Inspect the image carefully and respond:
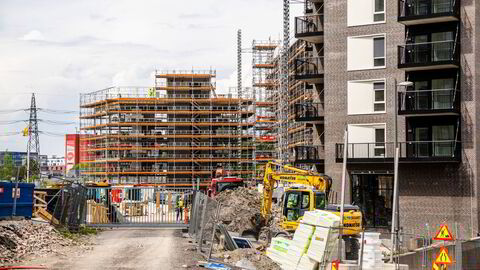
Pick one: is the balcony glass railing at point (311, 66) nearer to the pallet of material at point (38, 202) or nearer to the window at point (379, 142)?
the window at point (379, 142)

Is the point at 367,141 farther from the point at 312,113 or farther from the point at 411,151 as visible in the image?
the point at 312,113

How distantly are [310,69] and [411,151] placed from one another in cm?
1061

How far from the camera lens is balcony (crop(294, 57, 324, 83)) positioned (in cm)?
4769

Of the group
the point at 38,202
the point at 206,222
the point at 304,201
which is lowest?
the point at 38,202

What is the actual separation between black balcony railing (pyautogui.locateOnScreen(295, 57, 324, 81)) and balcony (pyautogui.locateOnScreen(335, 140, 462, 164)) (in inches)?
243

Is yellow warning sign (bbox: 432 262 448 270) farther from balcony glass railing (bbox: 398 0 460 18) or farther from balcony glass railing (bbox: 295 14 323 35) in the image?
balcony glass railing (bbox: 295 14 323 35)

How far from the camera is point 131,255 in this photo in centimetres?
2362

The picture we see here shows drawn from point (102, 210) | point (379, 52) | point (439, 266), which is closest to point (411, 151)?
point (379, 52)

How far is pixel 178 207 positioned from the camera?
4481 cm

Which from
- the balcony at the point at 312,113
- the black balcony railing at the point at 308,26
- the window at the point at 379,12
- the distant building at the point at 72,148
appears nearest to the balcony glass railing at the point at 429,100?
the window at the point at 379,12

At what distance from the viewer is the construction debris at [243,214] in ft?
124

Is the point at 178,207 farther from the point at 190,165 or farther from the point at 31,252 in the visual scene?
the point at 190,165

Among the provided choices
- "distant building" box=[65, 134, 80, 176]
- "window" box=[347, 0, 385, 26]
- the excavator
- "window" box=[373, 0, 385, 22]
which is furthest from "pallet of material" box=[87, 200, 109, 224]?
"distant building" box=[65, 134, 80, 176]

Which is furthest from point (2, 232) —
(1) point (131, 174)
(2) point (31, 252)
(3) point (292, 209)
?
(1) point (131, 174)
